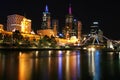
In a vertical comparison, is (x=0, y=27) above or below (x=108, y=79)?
above

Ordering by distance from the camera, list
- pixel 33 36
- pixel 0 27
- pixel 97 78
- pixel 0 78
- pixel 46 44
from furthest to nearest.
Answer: pixel 33 36
pixel 0 27
pixel 46 44
pixel 97 78
pixel 0 78

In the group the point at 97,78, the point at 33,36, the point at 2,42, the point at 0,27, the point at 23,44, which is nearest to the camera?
the point at 97,78

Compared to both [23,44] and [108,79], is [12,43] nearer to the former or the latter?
[23,44]

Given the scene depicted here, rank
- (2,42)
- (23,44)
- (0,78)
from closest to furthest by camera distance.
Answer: (0,78), (2,42), (23,44)

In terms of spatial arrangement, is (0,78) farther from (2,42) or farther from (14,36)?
(14,36)

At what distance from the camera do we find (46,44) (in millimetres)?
157750

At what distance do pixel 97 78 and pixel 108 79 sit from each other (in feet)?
3.00

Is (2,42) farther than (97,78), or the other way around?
(2,42)

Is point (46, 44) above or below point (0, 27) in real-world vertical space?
below

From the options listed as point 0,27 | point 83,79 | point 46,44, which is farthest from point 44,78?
point 0,27

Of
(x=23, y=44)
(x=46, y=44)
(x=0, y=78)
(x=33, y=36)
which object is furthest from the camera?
(x=33, y=36)

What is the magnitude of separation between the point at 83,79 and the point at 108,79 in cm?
211

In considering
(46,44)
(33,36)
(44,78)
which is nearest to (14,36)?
(46,44)

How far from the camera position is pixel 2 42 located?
418ft
